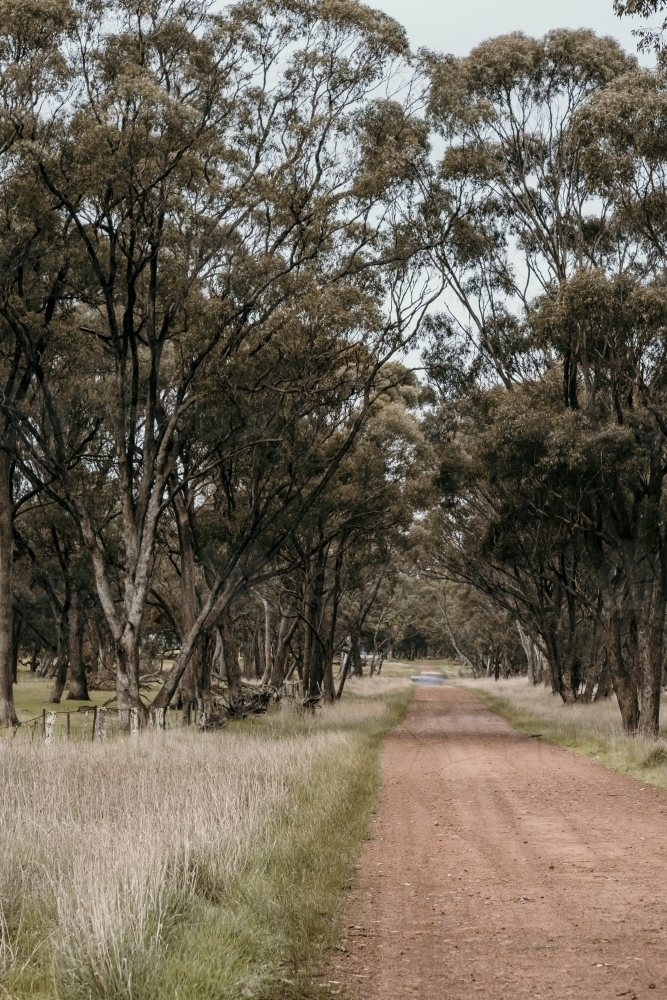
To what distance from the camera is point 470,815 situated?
12.3 metres

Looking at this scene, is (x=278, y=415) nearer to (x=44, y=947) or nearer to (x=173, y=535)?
(x=173, y=535)

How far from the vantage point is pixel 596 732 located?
22797mm

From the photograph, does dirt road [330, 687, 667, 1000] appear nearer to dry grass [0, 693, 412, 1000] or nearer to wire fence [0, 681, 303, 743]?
dry grass [0, 693, 412, 1000]

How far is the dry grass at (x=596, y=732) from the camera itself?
1703 cm

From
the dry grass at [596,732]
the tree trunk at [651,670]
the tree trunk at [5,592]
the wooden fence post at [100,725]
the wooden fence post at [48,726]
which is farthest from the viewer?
the tree trunk at [5,592]

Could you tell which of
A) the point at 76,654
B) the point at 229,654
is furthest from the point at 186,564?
the point at 76,654

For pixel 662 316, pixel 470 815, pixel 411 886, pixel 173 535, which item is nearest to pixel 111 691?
pixel 173 535

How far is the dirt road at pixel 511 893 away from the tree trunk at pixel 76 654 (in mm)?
27765

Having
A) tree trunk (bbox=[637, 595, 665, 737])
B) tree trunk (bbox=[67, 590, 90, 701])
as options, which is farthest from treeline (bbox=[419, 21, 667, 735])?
tree trunk (bbox=[67, 590, 90, 701])

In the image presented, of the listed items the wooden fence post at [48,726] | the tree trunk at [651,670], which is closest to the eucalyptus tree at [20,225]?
the wooden fence post at [48,726]

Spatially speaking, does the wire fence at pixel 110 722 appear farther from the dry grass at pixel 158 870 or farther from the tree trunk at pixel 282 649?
the dry grass at pixel 158 870

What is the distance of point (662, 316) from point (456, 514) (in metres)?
19.8

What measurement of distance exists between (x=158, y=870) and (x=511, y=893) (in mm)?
3056

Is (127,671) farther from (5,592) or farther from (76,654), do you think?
(76,654)
